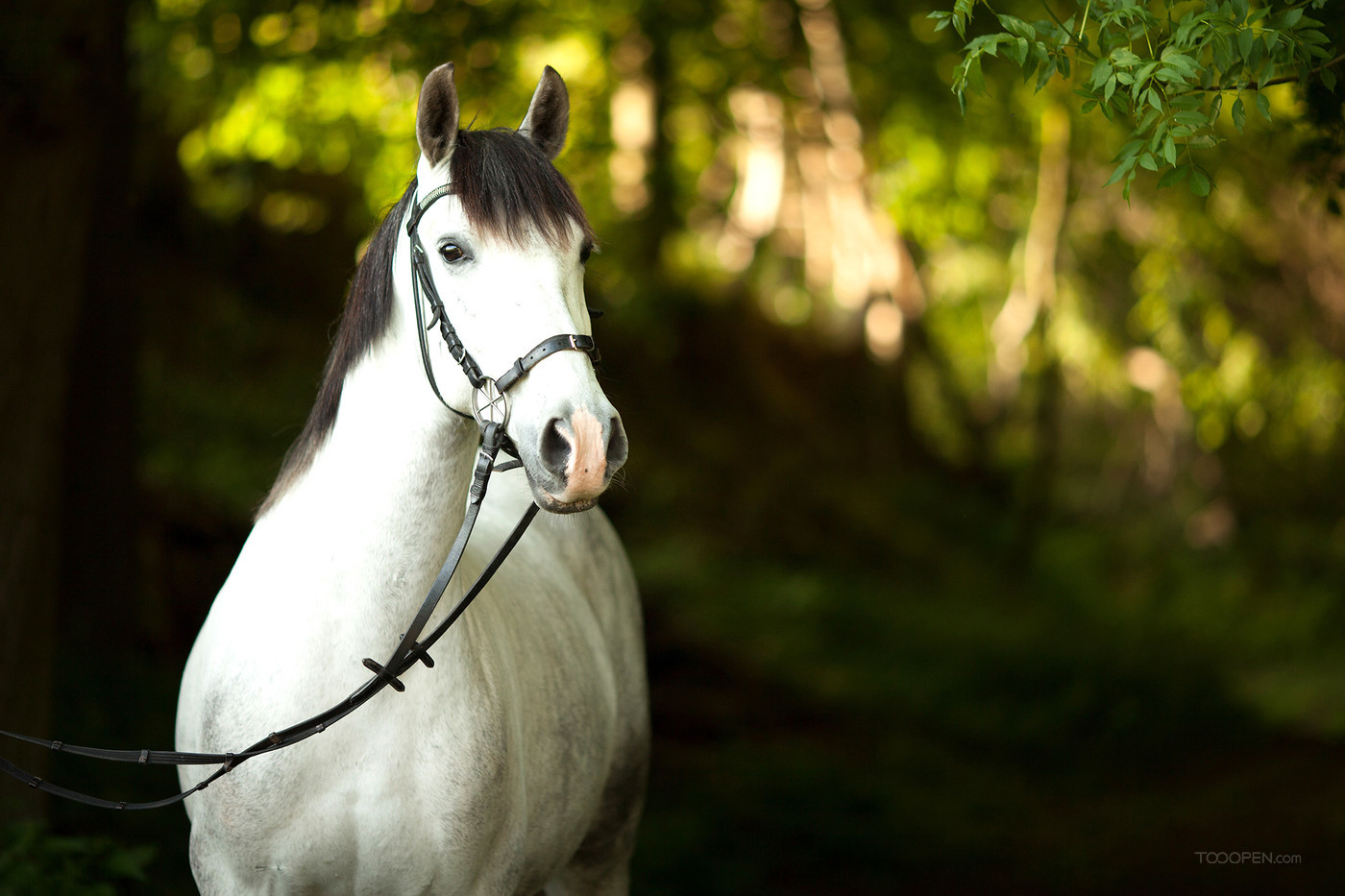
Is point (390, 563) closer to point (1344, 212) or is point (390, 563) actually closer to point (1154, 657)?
point (1344, 212)

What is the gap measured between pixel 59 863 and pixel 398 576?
2.14 m

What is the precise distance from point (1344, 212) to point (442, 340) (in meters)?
3.17

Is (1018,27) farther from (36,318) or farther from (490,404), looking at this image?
(36,318)

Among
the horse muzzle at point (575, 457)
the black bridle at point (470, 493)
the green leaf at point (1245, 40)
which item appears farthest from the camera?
the green leaf at point (1245, 40)

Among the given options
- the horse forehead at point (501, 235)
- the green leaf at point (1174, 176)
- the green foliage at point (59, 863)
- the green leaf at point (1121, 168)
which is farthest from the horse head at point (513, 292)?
the green foliage at point (59, 863)

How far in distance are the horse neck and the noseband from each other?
0.28ft

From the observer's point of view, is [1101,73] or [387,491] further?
[1101,73]

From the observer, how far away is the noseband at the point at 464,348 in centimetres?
203

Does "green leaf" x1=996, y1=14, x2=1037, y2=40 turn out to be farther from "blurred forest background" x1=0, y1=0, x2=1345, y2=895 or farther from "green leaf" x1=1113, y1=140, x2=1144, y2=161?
"blurred forest background" x1=0, y1=0, x2=1345, y2=895

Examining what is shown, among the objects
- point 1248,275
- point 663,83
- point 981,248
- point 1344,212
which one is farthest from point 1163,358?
point 1344,212

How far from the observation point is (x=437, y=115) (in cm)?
220

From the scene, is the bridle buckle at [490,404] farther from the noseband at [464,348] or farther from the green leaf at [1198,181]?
the green leaf at [1198,181]
